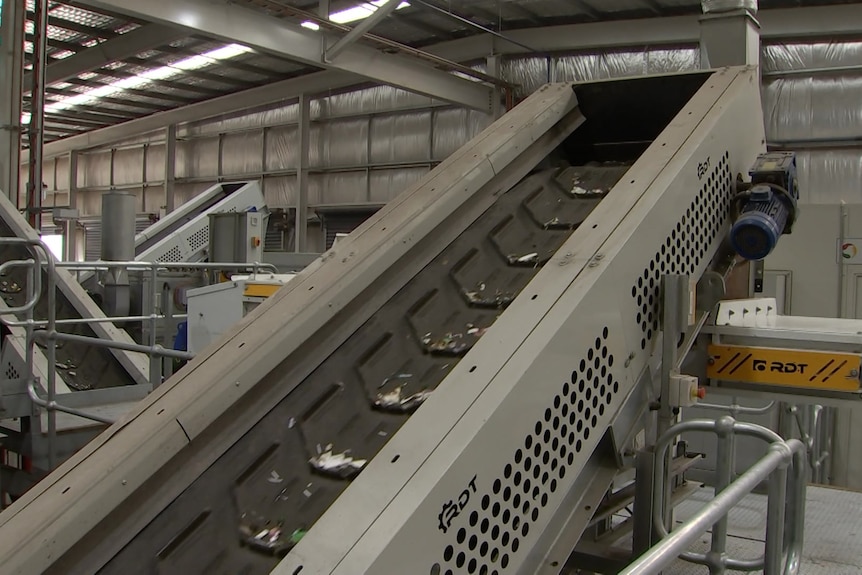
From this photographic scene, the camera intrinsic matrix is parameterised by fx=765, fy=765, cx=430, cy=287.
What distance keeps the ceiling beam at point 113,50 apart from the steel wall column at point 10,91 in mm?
3499

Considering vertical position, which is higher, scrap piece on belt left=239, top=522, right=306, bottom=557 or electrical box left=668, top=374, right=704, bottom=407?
electrical box left=668, top=374, right=704, bottom=407

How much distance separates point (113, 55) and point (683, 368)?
34.1 ft

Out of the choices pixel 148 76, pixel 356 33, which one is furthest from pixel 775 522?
pixel 148 76

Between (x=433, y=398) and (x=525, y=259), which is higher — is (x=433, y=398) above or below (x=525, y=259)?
below

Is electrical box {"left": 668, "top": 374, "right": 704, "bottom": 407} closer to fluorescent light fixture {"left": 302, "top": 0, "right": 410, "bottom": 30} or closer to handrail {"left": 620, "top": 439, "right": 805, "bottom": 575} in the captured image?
handrail {"left": 620, "top": 439, "right": 805, "bottom": 575}

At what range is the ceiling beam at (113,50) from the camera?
32.7 feet

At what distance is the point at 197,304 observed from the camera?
19.6 feet

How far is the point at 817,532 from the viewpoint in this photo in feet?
10.4

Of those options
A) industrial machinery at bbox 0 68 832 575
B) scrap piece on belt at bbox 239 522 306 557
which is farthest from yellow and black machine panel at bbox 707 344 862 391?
scrap piece on belt at bbox 239 522 306 557

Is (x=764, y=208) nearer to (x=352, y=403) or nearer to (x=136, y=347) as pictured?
(x=352, y=403)

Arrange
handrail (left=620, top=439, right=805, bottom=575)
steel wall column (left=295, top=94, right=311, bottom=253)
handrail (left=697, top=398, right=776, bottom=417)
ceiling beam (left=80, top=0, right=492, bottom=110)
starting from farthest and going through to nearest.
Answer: steel wall column (left=295, top=94, right=311, bottom=253)
ceiling beam (left=80, top=0, right=492, bottom=110)
handrail (left=697, top=398, right=776, bottom=417)
handrail (left=620, top=439, right=805, bottom=575)

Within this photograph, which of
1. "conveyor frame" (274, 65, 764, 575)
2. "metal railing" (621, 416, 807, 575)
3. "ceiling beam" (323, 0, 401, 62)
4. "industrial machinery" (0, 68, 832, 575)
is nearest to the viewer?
"conveyor frame" (274, 65, 764, 575)

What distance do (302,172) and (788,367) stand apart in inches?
452

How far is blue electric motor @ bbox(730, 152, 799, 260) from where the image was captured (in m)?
2.28
